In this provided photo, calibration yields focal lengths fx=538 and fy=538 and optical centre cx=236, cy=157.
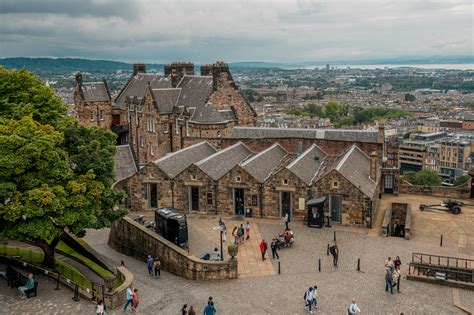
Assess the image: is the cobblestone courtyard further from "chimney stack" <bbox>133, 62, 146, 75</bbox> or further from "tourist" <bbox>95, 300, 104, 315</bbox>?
"chimney stack" <bbox>133, 62, 146, 75</bbox>

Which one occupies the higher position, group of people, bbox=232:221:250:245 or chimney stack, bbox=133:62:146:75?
chimney stack, bbox=133:62:146:75

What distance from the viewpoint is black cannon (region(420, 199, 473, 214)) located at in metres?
42.4

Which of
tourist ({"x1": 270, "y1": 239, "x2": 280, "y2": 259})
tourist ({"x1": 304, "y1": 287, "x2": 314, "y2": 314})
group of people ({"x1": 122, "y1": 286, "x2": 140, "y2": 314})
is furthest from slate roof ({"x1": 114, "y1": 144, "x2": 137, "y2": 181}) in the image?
tourist ({"x1": 304, "y1": 287, "x2": 314, "y2": 314})

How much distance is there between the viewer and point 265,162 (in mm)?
46438

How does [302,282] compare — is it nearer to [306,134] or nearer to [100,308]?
[100,308]

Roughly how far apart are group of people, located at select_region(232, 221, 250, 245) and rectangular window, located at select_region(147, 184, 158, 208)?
9.13 metres

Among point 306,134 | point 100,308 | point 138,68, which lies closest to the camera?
point 100,308

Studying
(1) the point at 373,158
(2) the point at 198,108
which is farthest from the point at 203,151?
(1) the point at 373,158

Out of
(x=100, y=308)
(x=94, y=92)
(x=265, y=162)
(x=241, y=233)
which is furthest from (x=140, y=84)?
(x=100, y=308)

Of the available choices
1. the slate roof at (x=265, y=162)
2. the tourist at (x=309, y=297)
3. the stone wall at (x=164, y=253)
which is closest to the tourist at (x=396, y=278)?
the tourist at (x=309, y=297)

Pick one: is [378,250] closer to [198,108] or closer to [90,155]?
[90,155]

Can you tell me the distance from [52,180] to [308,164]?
74.3 feet

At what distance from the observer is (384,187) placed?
48812 mm

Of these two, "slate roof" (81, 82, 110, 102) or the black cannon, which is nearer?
the black cannon
